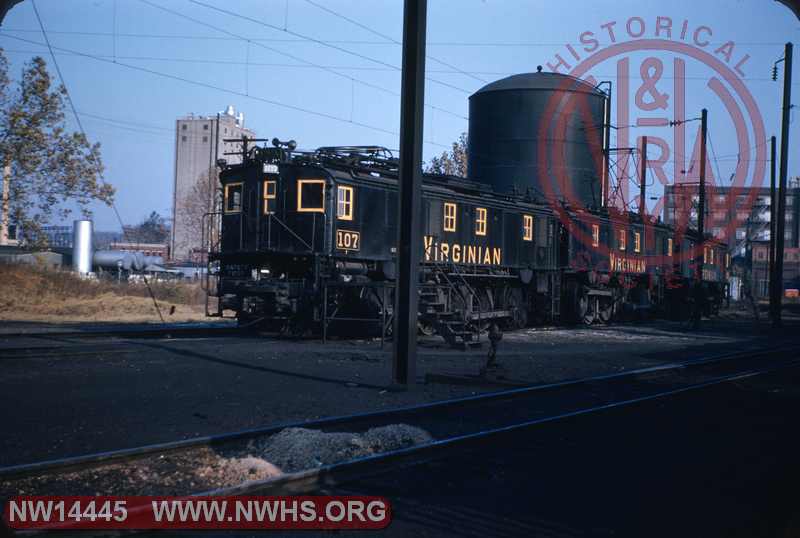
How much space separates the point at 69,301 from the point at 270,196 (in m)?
17.1

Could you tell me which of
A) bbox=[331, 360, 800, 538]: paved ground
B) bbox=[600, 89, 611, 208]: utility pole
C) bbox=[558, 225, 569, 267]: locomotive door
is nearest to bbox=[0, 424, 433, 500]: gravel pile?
bbox=[331, 360, 800, 538]: paved ground

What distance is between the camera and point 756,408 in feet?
32.8

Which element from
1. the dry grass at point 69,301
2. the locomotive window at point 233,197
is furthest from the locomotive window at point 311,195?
the dry grass at point 69,301

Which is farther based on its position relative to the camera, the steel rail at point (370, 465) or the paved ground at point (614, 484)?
the steel rail at point (370, 465)

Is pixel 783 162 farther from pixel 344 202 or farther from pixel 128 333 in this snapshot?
pixel 128 333

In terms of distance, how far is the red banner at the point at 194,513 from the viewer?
4641 millimetres

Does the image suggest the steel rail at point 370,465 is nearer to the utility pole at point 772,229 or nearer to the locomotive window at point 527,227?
the locomotive window at point 527,227

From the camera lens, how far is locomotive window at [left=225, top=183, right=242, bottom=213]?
18734 mm

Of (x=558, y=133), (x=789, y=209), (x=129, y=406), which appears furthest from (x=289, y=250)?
(x=789, y=209)

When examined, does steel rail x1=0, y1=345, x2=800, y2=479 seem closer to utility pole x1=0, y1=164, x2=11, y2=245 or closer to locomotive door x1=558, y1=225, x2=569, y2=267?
locomotive door x1=558, y1=225, x2=569, y2=267

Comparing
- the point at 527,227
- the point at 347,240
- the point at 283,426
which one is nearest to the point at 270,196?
the point at 347,240

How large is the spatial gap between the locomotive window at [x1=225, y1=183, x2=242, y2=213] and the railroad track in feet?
35.4

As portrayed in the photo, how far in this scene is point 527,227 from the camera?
23953 millimetres

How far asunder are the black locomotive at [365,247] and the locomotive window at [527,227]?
0.04 m
